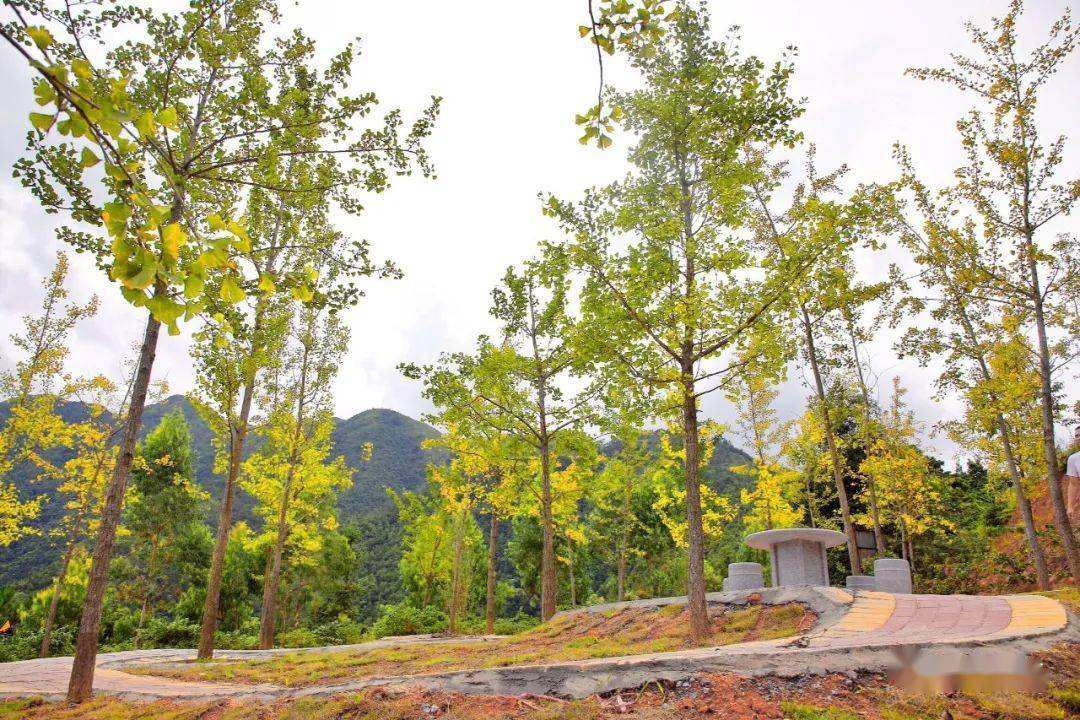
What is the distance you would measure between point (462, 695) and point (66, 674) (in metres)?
9.25

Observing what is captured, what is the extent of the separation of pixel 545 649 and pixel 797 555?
5987 millimetres

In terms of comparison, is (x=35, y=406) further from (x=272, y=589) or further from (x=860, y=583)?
(x=860, y=583)

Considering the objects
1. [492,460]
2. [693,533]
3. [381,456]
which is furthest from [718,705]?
[381,456]

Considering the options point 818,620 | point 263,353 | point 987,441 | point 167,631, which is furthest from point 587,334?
point 167,631

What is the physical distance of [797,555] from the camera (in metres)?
11.9

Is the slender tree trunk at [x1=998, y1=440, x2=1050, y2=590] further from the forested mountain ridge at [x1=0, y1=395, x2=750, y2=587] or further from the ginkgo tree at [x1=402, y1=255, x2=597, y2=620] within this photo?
the forested mountain ridge at [x1=0, y1=395, x2=750, y2=587]

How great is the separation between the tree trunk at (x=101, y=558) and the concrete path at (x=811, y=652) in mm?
539

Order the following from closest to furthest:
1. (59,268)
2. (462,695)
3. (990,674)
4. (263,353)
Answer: (990,674)
(462,695)
(263,353)
(59,268)

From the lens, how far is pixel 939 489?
2494 cm

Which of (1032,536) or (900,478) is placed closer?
(1032,536)

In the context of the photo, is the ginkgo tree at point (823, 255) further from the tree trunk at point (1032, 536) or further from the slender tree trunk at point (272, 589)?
the slender tree trunk at point (272, 589)

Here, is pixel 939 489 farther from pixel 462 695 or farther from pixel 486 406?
pixel 462 695

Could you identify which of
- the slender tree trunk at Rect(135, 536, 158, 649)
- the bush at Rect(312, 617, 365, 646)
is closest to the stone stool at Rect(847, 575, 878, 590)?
the bush at Rect(312, 617, 365, 646)

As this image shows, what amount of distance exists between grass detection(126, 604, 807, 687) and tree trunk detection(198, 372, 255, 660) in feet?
3.30
